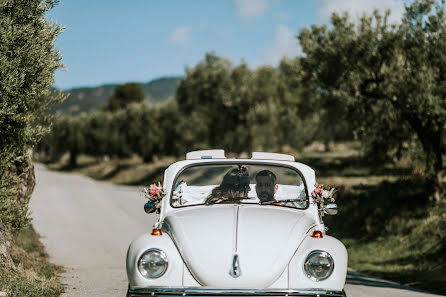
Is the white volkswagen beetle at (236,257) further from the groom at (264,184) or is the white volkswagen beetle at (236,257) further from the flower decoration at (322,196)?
the groom at (264,184)

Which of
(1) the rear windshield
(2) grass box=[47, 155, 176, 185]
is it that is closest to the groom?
(1) the rear windshield

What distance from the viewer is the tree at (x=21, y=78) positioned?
9547mm

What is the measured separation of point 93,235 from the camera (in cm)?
2095

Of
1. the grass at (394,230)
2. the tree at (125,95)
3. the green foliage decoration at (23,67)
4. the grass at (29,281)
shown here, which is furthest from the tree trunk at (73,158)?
the green foliage decoration at (23,67)

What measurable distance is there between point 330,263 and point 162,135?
53696mm

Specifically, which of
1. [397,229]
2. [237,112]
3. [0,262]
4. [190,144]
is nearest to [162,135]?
[190,144]

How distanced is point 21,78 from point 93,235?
1198 centimetres

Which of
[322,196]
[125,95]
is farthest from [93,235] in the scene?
[125,95]

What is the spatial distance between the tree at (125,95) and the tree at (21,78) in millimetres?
112454

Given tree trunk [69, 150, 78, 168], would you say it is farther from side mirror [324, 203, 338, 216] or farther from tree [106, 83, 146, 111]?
side mirror [324, 203, 338, 216]

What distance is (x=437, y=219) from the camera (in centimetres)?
1944

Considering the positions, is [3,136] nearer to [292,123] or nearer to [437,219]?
[437,219]

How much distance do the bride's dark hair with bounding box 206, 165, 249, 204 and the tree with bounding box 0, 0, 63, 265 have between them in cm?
384

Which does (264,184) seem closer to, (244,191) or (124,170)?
(244,191)
